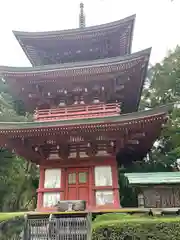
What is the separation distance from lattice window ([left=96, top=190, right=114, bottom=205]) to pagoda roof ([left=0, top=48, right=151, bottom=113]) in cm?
541

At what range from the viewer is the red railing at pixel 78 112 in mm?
15062

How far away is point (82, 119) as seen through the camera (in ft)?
43.1

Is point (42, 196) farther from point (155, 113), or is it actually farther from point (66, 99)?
point (155, 113)

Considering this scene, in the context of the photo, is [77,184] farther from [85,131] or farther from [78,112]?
[78,112]

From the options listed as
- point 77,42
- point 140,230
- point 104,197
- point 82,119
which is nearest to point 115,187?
point 104,197

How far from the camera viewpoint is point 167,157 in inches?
812

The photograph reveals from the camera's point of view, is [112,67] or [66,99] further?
[66,99]

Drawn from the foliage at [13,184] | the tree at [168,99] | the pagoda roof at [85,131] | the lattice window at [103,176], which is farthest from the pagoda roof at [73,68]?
the foliage at [13,184]

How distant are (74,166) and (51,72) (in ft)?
18.0

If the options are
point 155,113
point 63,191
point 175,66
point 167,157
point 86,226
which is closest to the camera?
point 86,226

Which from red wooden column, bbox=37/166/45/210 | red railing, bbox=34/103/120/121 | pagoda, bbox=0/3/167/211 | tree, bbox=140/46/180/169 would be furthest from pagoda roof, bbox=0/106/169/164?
tree, bbox=140/46/180/169

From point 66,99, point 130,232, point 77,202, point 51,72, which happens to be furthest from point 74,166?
point 130,232

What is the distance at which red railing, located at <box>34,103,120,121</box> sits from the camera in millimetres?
15062

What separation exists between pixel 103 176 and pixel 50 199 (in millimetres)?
3134
